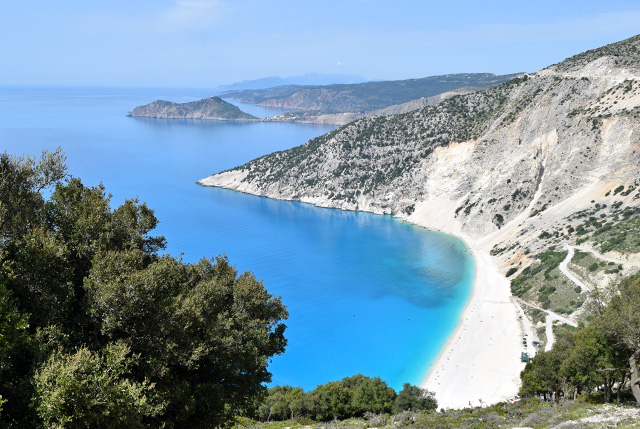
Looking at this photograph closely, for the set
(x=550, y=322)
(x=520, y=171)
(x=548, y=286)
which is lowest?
(x=550, y=322)

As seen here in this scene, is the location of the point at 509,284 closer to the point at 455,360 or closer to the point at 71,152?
the point at 455,360

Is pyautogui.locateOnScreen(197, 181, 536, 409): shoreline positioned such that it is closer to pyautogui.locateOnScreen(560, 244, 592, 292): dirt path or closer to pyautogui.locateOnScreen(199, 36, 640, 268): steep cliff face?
pyautogui.locateOnScreen(560, 244, 592, 292): dirt path

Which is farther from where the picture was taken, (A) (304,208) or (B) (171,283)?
(A) (304,208)

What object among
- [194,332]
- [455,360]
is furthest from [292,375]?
[194,332]

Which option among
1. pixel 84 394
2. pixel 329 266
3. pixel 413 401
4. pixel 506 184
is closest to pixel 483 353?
pixel 413 401

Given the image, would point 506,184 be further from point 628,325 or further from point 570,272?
point 628,325

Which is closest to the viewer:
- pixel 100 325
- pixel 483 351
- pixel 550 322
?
pixel 100 325
